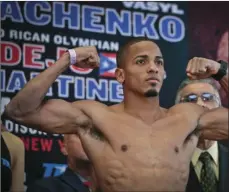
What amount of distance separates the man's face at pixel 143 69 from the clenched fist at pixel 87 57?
135mm

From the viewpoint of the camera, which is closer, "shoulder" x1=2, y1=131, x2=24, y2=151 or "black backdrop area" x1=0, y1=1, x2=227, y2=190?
"shoulder" x1=2, y1=131, x2=24, y2=151

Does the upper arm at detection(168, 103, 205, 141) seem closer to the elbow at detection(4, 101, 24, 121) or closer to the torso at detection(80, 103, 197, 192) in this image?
the torso at detection(80, 103, 197, 192)

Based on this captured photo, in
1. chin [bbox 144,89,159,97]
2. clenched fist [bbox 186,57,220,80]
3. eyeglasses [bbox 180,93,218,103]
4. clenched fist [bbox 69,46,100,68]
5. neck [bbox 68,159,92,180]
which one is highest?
clenched fist [bbox 69,46,100,68]

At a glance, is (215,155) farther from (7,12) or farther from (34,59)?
(7,12)

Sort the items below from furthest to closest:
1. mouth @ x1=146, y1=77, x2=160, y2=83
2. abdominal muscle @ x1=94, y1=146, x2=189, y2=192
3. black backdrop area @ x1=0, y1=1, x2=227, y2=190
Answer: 1. black backdrop area @ x1=0, y1=1, x2=227, y2=190
2. mouth @ x1=146, y1=77, x2=160, y2=83
3. abdominal muscle @ x1=94, y1=146, x2=189, y2=192

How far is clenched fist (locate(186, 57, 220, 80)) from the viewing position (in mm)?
2301

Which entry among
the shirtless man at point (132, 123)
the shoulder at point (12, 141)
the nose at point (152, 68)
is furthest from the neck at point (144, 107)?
the shoulder at point (12, 141)

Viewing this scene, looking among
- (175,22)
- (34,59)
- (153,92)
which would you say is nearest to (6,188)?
(34,59)

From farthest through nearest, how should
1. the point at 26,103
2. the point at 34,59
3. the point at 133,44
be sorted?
the point at 34,59, the point at 133,44, the point at 26,103

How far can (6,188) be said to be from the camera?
2.79 m

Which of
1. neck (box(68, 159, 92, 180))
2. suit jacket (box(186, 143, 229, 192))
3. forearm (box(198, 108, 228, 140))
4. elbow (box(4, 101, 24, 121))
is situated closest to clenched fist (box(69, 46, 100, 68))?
elbow (box(4, 101, 24, 121))

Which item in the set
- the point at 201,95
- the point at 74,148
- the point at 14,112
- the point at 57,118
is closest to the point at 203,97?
the point at 201,95

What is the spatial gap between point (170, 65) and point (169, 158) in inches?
41.0

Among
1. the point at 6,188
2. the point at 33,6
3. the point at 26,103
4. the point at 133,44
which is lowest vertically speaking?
the point at 6,188
